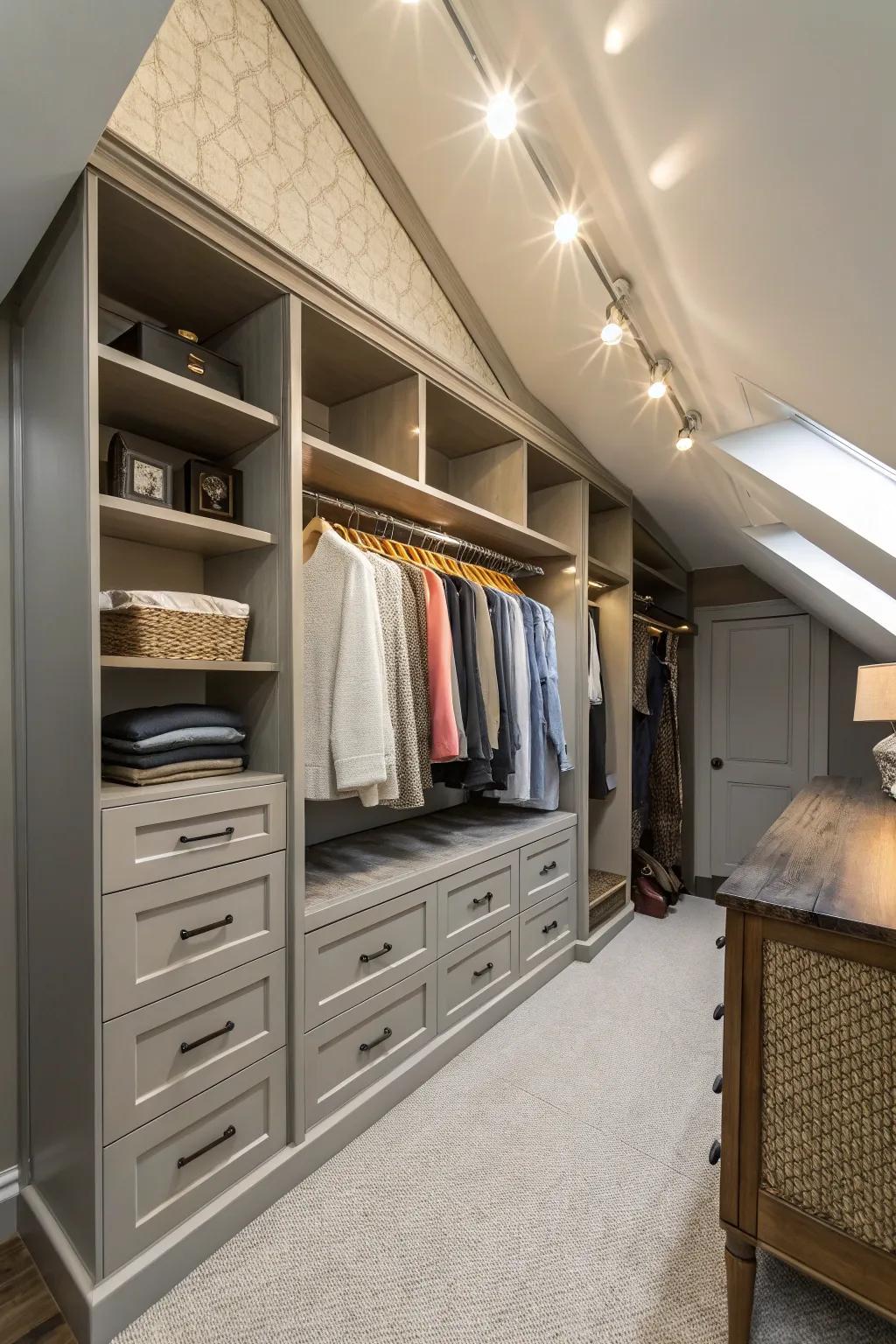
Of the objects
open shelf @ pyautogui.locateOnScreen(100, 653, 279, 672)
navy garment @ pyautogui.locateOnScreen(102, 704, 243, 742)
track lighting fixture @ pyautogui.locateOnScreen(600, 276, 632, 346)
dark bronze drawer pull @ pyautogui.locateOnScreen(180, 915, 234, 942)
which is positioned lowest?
dark bronze drawer pull @ pyautogui.locateOnScreen(180, 915, 234, 942)

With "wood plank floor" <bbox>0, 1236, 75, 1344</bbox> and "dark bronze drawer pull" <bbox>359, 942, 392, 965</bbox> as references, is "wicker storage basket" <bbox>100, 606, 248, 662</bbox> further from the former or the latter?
"wood plank floor" <bbox>0, 1236, 75, 1344</bbox>

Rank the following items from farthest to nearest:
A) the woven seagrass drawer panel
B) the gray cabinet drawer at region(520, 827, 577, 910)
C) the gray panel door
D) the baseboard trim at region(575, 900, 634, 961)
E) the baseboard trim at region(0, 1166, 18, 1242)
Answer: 1. the gray panel door
2. the baseboard trim at region(575, 900, 634, 961)
3. the gray cabinet drawer at region(520, 827, 577, 910)
4. the baseboard trim at region(0, 1166, 18, 1242)
5. the woven seagrass drawer panel

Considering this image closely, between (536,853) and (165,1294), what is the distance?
5.76 ft

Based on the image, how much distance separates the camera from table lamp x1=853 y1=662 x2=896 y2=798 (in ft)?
6.91

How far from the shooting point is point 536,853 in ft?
8.85

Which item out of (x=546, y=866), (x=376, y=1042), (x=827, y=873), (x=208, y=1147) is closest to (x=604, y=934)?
(x=546, y=866)

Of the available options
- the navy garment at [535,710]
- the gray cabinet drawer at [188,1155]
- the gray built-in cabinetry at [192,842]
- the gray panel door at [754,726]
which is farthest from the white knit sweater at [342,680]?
the gray panel door at [754,726]

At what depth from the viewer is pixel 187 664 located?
148cm

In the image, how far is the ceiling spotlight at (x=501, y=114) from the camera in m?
1.27

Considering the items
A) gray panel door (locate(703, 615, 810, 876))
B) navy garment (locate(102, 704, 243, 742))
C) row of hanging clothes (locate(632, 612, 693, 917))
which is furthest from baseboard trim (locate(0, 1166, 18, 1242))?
gray panel door (locate(703, 615, 810, 876))

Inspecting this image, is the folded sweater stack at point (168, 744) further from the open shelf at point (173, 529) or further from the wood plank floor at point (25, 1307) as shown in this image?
the wood plank floor at point (25, 1307)

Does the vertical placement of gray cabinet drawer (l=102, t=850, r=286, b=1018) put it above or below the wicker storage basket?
below

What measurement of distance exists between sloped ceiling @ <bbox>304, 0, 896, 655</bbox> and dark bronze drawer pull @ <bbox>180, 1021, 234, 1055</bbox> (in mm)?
1973

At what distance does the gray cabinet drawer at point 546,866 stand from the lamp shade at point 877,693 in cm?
130
